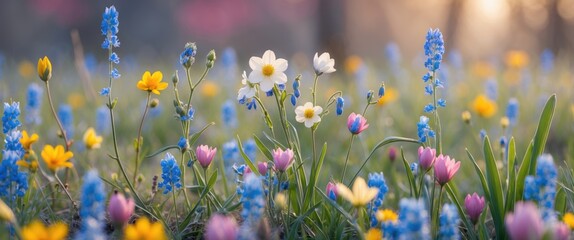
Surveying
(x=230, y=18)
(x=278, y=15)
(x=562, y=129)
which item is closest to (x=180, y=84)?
(x=562, y=129)

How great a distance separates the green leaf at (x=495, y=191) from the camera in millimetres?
1752

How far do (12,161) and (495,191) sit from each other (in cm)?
143

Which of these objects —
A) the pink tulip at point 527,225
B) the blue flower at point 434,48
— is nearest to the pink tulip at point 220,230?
the pink tulip at point 527,225

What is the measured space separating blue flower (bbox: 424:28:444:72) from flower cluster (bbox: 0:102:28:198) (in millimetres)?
1244

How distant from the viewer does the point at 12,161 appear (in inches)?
62.9

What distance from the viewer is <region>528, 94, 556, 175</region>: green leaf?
174cm

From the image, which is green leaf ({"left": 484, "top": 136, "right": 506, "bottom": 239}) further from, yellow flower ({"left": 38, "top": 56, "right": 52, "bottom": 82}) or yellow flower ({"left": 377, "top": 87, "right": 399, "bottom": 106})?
yellow flower ({"left": 38, "top": 56, "right": 52, "bottom": 82})

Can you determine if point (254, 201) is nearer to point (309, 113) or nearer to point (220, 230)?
point (220, 230)

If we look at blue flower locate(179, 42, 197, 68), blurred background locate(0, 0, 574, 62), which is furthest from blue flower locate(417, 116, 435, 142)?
blurred background locate(0, 0, 574, 62)

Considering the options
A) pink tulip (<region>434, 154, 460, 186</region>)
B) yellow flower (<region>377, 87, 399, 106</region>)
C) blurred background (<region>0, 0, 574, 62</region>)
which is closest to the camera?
pink tulip (<region>434, 154, 460, 186</region>)

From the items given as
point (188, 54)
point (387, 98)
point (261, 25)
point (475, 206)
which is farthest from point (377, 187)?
point (261, 25)

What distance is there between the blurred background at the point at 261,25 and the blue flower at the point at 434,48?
5.30 m

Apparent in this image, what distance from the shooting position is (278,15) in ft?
52.1

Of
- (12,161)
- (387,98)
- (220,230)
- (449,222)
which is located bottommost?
(220,230)
